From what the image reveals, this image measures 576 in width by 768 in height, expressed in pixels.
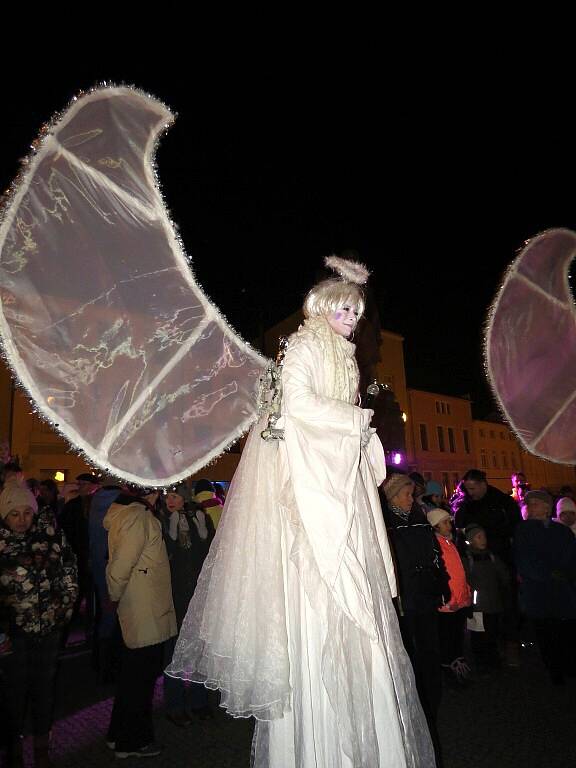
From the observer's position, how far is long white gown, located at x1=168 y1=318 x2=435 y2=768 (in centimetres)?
243

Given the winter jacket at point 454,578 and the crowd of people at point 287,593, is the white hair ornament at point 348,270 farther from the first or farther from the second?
the winter jacket at point 454,578

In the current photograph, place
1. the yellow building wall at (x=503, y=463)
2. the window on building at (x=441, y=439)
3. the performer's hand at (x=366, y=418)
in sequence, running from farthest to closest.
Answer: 1. the yellow building wall at (x=503, y=463)
2. the window on building at (x=441, y=439)
3. the performer's hand at (x=366, y=418)

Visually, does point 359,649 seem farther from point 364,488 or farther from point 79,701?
point 79,701

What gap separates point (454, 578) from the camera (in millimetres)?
5590

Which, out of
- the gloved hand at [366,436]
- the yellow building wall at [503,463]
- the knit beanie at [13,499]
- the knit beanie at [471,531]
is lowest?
the knit beanie at [471,531]

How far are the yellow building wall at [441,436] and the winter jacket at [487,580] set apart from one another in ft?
97.3

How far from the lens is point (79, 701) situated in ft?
17.4

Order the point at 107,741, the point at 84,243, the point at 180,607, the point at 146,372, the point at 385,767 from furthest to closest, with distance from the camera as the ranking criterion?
1. the point at 180,607
2. the point at 107,741
3. the point at 146,372
4. the point at 84,243
5. the point at 385,767

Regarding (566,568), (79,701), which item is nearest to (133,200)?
(79,701)

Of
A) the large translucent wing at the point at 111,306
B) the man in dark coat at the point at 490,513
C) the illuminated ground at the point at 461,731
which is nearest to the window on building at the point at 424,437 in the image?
the man in dark coat at the point at 490,513

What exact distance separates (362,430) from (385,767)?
148cm

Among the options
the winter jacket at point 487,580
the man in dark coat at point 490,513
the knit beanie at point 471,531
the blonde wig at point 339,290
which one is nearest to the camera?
the blonde wig at point 339,290

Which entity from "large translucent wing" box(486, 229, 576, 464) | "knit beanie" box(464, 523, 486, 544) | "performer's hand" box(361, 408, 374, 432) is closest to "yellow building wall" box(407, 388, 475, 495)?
"knit beanie" box(464, 523, 486, 544)

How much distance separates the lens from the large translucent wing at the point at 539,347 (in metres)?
4.84
